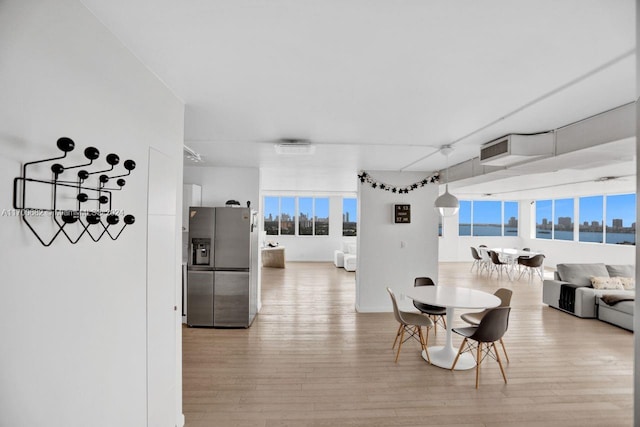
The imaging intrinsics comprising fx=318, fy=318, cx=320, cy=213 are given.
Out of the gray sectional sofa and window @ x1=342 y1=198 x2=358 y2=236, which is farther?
window @ x1=342 y1=198 x2=358 y2=236

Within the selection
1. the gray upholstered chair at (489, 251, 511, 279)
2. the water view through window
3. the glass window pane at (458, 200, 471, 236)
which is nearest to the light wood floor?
the gray upholstered chair at (489, 251, 511, 279)

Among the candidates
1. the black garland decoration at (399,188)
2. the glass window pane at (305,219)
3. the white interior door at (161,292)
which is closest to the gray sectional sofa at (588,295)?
the black garland decoration at (399,188)

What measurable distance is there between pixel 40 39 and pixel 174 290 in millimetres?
1807

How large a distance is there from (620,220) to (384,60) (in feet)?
36.6

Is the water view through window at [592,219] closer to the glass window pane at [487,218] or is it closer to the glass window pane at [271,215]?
the glass window pane at [487,218]

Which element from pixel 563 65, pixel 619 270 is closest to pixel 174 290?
pixel 563 65

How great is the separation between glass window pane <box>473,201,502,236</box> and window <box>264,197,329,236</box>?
601cm

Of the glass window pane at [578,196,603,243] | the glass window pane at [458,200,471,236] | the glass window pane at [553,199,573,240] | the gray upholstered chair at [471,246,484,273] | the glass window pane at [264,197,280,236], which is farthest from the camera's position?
the glass window pane at [458,200,471,236]

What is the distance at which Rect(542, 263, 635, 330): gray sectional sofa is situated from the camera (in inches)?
205

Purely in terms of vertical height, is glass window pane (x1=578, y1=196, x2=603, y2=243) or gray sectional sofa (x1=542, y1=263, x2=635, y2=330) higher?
glass window pane (x1=578, y1=196, x2=603, y2=243)

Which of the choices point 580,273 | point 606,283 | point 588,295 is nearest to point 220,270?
point 588,295

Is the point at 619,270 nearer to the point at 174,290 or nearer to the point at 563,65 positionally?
the point at 563,65

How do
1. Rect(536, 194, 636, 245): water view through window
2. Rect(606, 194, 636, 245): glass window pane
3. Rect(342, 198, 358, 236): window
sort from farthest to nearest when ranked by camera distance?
Rect(342, 198, 358, 236): window < Rect(536, 194, 636, 245): water view through window < Rect(606, 194, 636, 245): glass window pane

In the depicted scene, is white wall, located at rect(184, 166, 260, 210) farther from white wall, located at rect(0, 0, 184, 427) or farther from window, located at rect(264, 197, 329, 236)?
window, located at rect(264, 197, 329, 236)
